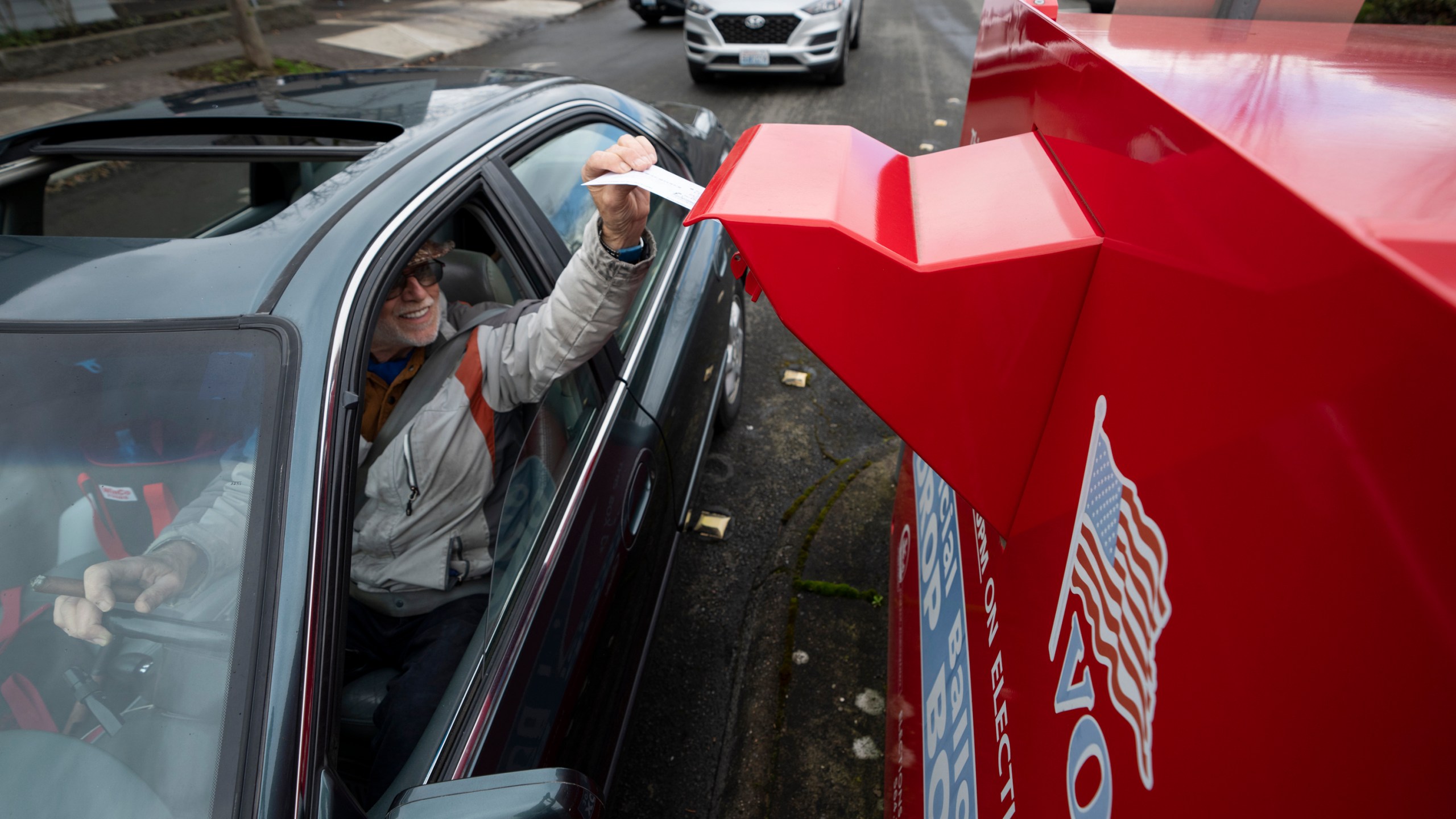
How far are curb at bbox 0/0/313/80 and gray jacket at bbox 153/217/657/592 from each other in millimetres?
10318

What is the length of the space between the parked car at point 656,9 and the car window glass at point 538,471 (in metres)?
12.1

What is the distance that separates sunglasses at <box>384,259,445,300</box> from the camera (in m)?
1.59

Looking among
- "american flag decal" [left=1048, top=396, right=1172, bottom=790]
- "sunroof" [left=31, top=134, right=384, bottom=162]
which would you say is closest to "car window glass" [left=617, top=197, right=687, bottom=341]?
"sunroof" [left=31, top=134, right=384, bottom=162]

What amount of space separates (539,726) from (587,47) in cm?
1151

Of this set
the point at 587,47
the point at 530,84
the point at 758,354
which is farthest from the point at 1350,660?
the point at 587,47

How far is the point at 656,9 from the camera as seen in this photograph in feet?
39.1

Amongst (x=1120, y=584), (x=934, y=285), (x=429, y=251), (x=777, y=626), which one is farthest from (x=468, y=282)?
(x=1120, y=584)

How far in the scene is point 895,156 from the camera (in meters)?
1.22

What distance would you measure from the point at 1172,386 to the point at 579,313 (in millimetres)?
1175

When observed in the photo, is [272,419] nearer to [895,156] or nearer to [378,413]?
[378,413]

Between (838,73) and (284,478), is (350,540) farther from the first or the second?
(838,73)

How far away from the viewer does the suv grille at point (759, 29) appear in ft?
24.4

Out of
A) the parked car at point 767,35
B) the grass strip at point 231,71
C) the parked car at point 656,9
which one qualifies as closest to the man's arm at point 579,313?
the parked car at point 767,35

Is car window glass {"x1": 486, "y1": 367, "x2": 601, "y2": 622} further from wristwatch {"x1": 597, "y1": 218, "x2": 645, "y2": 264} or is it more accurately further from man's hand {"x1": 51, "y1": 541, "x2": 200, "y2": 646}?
man's hand {"x1": 51, "y1": 541, "x2": 200, "y2": 646}
